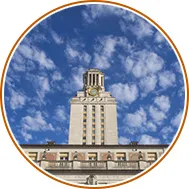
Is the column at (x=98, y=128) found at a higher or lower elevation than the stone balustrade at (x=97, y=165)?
higher

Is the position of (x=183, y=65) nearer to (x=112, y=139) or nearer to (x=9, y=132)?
(x=9, y=132)

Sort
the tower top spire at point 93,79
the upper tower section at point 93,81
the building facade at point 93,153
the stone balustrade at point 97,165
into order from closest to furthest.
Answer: the building facade at point 93,153
the stone balustrade at point 97,165
the upper tower section at point 93,81
the tower top spire at point 93,79

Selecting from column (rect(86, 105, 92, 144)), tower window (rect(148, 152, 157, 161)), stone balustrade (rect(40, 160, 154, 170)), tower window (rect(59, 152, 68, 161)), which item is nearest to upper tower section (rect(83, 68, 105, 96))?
column (rect(86, 105, 92, 144))

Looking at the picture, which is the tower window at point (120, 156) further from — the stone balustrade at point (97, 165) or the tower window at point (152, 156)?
the stone balustrade at point (97, 165)

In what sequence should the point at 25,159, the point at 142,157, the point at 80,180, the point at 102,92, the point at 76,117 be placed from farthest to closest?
the point at 102,92 < the point at 76,117 < the point at 142,157 < the point at 80,180 < the point at 25,159

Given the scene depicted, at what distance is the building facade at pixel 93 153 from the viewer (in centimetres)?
2442

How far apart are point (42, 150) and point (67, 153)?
2.48 m

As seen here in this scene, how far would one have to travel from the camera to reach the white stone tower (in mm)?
40719

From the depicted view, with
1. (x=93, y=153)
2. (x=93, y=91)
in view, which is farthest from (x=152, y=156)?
(x=93, y=91)

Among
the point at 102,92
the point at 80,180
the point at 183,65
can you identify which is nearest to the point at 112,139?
the point at 102,92

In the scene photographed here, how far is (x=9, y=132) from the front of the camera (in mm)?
14273

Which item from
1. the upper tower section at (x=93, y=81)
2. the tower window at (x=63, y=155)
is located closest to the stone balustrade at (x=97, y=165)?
the tower window at (x=63, y=155)

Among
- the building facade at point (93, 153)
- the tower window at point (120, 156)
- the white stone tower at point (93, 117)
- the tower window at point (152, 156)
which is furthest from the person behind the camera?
the white stone tower at point (93, 117)

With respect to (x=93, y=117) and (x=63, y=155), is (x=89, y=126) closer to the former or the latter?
(x=93, y=117)
